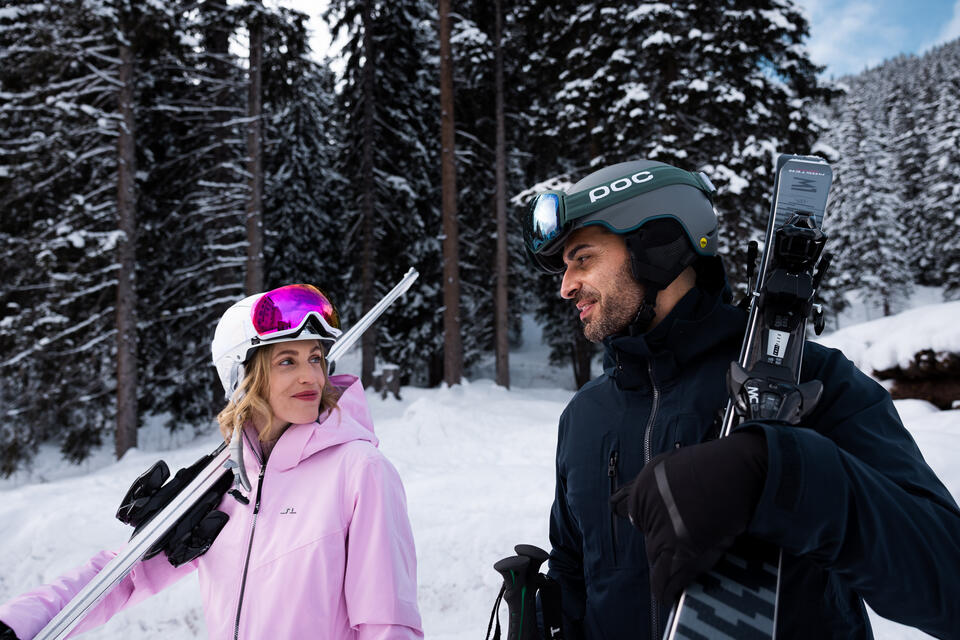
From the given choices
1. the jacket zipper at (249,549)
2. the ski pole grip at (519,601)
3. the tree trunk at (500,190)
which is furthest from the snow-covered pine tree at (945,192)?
the jacket zipper at (249,549)

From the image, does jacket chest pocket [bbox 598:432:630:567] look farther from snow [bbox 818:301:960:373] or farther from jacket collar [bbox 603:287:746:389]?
snow [bbox 818:301:960:373]

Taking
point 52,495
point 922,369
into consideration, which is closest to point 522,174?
point 922,369

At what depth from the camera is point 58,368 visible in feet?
40.9

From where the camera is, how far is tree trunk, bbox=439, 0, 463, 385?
15688mm

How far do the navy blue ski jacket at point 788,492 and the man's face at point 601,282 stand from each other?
8 cm

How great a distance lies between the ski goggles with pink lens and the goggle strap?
1287 millimetres

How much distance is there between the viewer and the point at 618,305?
6.04 feet

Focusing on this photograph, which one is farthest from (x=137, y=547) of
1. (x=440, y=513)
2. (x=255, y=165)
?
(x=255, y=165)

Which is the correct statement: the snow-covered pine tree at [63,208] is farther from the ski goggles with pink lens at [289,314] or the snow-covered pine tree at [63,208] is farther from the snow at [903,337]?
the snow at [903,337]

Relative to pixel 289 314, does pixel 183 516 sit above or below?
below

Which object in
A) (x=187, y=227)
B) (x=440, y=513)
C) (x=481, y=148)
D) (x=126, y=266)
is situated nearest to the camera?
(x=440, y=513)

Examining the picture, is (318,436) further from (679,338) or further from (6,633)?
(679,338)

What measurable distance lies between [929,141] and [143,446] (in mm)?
61536

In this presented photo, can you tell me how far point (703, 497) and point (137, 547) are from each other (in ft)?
7.35
